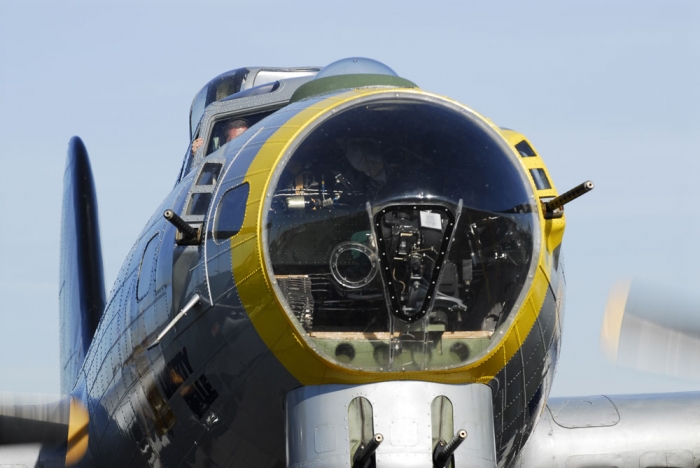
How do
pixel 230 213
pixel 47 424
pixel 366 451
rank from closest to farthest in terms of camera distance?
pixel 366 451
pixel 230 213
pixel 47 424

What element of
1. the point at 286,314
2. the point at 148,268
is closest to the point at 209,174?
the point at 148,268

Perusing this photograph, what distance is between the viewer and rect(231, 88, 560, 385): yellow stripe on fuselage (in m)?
8.25

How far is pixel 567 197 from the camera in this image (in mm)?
8672

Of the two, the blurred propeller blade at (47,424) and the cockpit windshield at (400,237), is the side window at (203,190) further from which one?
the blurred propeller blade at (47,424)

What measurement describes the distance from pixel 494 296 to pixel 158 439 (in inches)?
121

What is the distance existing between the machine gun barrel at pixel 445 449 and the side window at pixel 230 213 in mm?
2097

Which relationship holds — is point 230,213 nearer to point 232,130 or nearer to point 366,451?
point 366,451

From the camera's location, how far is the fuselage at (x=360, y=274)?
8.33 m

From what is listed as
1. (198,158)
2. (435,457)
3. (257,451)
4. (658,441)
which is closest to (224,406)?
(257,451)

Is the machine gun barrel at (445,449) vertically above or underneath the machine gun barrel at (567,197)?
underneath

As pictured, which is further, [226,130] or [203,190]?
[226,130]

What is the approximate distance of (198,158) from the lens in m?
11.3

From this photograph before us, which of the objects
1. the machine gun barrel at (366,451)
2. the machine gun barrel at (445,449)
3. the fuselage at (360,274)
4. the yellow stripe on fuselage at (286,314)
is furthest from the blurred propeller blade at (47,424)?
the machine gun barrel at (445,449)

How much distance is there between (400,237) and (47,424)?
5090 mm
